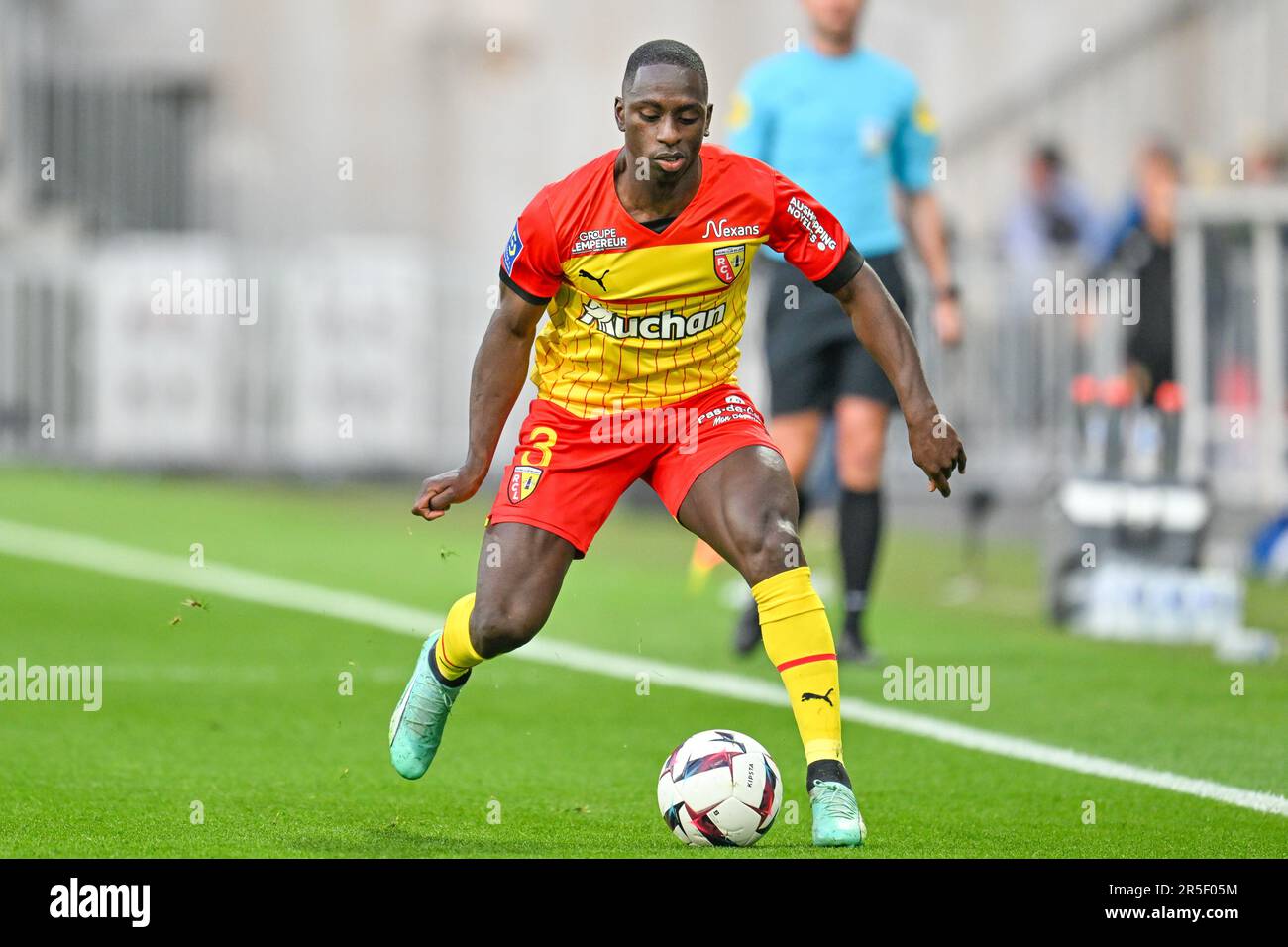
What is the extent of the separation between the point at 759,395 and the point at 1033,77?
4889mm

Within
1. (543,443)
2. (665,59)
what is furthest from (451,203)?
(665,59)

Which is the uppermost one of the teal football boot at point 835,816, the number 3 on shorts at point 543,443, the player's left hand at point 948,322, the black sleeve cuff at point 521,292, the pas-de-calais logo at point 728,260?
the player's left hand at point 948,322

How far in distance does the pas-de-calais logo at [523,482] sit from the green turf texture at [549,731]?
47 cm

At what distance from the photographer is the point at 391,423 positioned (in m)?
20.6

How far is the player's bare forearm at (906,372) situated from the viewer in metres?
5.88

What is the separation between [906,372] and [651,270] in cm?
72

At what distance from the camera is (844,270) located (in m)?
6.15

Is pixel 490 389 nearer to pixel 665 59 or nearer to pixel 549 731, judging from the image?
pixel 665 59

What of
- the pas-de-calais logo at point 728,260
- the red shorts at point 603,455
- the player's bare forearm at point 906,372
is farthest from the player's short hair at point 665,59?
the red shorts at point 603,455

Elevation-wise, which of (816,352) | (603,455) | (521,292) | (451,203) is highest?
(451,203)

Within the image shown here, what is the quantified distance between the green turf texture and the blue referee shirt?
1.88 meters

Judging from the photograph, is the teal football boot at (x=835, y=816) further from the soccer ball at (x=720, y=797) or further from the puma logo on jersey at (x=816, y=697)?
the puma logo on jersey at (x=816, y=697)

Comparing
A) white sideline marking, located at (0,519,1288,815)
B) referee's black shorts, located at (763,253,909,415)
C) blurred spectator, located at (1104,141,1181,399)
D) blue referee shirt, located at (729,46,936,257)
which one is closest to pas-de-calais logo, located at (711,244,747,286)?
white sideline marking, located at (0,519,1288,815)
